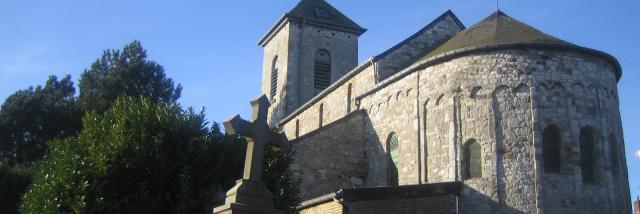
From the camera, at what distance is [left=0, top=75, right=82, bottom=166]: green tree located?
30.0 metres

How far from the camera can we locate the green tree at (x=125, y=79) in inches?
1207

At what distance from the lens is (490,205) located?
15227 mm

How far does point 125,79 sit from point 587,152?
22595 millimetres

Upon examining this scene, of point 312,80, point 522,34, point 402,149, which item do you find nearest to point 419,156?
point 402,149

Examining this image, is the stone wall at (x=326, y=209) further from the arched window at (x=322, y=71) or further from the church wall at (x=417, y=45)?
the arched window at (x=322, y=71)

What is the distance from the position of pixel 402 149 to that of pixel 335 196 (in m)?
3.98

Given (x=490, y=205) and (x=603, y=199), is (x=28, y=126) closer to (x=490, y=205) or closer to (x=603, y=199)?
(x=490, y=205)

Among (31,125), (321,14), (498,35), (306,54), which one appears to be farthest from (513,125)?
(31,125)

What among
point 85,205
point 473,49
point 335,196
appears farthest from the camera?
point 473,49

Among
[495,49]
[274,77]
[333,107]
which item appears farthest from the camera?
[274,77]

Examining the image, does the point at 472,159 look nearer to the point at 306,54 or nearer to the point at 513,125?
the point at 513,125

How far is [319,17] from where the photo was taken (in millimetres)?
34250

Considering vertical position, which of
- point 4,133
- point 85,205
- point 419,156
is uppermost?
point 4,133

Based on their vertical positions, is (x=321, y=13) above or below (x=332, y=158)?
above
